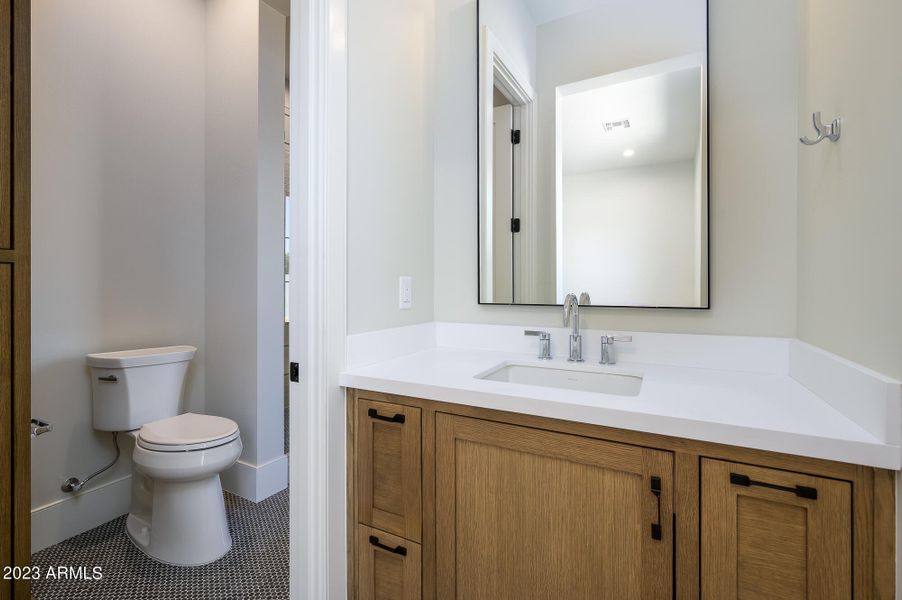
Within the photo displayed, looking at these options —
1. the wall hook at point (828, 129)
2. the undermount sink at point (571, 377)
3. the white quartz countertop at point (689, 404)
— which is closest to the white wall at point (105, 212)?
the white quartz countertop at point (689, 404)

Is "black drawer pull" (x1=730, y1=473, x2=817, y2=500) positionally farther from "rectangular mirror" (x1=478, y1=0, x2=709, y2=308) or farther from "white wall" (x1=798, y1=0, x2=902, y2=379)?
"rectangular mirror" (x1=478, y1=0, x2=709, y2=308)

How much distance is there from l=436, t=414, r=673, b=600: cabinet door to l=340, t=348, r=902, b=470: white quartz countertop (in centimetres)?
7

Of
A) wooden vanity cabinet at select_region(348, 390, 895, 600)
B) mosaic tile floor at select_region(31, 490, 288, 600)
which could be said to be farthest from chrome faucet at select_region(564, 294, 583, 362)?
mosaic tile floor at select_region(31, 490, 288, 600)

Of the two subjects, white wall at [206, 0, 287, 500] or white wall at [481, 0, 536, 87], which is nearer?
white wall at [481, 0, 536, 87]

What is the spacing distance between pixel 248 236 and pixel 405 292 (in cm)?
112

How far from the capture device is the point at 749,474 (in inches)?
31.0

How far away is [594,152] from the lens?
4.80 ft

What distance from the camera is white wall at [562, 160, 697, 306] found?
4.35 feet

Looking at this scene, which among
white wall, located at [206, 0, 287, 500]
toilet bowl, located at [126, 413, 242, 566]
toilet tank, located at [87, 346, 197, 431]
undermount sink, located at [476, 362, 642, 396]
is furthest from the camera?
white wall, located at [206, 0, 287, 500]

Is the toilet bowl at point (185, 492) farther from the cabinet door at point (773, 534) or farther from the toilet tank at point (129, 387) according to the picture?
the cabinet door at point (773, 534)

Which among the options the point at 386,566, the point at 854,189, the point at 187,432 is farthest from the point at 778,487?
the point at 187,432

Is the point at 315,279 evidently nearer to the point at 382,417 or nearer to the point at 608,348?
the point at 382,417

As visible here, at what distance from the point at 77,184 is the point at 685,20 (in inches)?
99.2

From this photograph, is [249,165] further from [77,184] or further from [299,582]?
[299,582]
